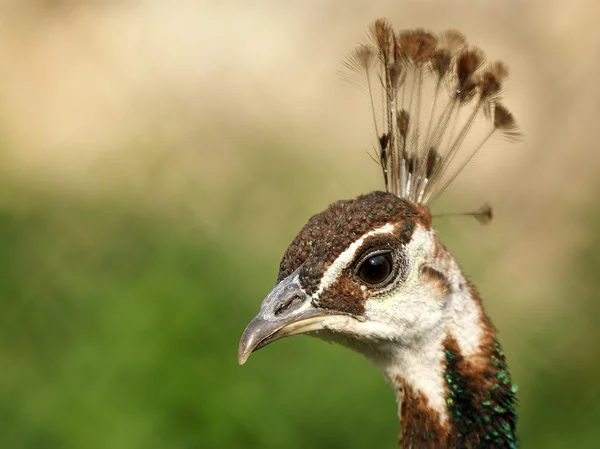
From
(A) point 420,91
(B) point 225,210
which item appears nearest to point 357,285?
(A) point 420,91

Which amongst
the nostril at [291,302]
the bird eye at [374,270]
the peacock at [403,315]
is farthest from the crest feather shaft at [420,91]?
the nostril at [291,302]

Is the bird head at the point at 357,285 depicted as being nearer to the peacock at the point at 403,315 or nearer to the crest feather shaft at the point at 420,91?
the peacock at the point at 403,315

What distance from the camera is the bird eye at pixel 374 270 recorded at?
151 centimetres

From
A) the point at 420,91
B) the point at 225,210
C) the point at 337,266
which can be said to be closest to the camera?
the point at 337,266

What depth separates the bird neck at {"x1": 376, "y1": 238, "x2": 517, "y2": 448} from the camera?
4.98 feet

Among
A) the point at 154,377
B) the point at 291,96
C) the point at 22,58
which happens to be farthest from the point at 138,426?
the point at 22,58

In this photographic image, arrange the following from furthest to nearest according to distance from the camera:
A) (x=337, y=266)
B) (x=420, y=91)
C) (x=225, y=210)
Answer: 1. (x=225, y=210)
2. (x=420, y=91)
3. (x=337, y=266)

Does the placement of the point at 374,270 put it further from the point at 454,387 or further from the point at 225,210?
the point at 225,210

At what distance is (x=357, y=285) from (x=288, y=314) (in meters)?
0.12

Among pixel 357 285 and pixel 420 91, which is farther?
pixel 420 91

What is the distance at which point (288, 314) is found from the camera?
1492mm

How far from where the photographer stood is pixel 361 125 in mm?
4184

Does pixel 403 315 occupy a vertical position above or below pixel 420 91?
below

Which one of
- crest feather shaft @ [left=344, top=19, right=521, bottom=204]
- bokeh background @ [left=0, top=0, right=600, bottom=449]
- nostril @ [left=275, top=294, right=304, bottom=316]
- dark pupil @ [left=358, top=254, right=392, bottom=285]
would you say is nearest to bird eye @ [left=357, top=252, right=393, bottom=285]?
dark pupil @ [left=358, top=254, right=392, bottom=285]
